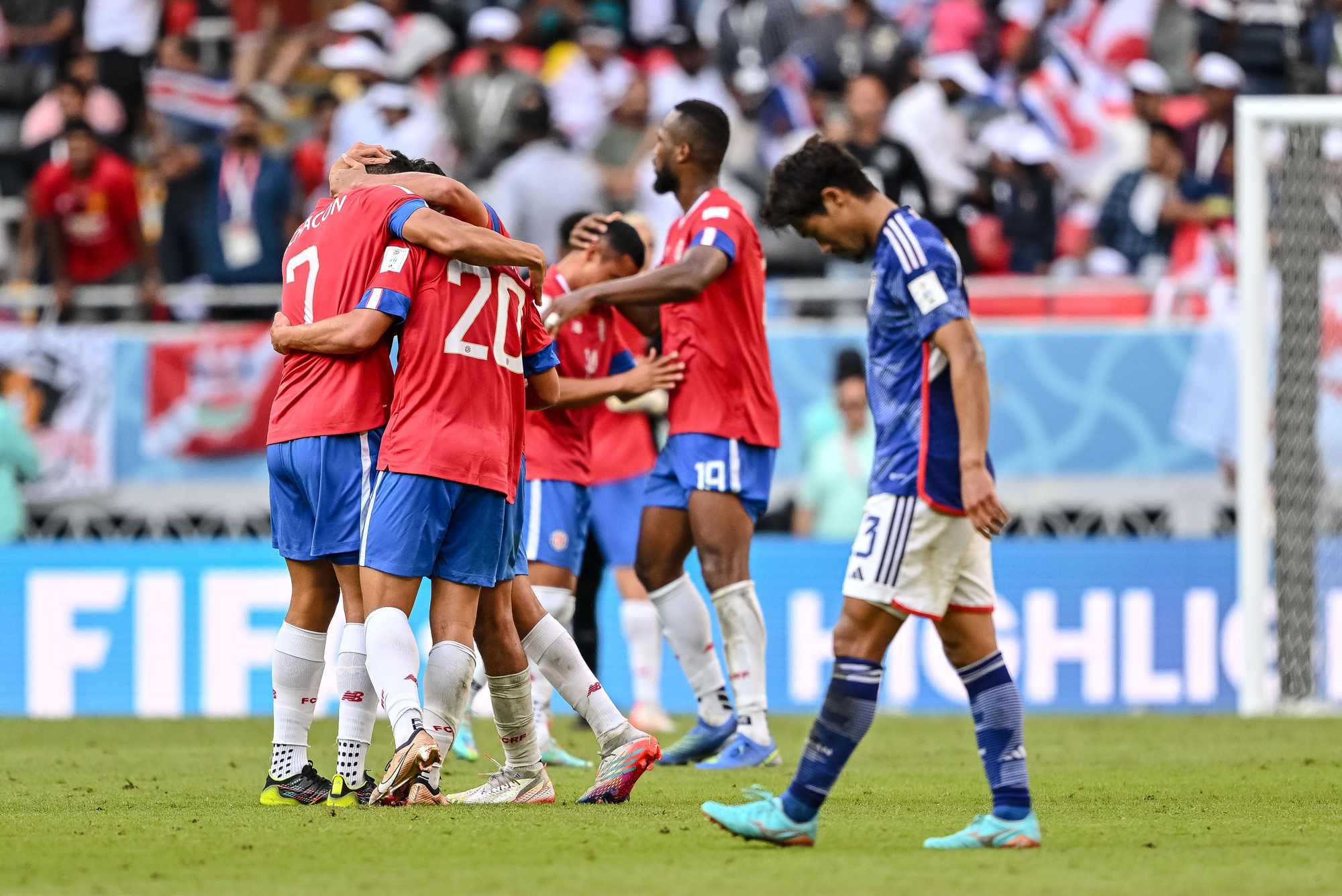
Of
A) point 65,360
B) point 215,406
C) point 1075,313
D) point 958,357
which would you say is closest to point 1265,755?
point 958,357

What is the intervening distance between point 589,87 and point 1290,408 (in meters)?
7.56

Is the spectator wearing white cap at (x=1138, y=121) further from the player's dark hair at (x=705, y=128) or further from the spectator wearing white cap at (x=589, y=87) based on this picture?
the player's dark hair at (x=705, y=128)

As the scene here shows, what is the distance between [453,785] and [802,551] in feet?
18.4

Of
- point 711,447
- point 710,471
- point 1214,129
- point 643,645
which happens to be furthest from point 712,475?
point 1214,129

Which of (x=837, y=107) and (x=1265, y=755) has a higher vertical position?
(x=837, y=107)

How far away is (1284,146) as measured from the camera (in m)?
13.2

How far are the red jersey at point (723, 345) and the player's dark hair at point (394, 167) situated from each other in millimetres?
1638

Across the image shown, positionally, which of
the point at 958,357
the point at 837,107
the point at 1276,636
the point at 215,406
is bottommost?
the point at 1276,636

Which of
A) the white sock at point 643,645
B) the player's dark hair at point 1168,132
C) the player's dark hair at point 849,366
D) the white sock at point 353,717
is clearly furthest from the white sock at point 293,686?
the player's dark hair at point 1168,132

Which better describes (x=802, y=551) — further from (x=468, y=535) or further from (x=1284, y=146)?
(x=468, y=535)

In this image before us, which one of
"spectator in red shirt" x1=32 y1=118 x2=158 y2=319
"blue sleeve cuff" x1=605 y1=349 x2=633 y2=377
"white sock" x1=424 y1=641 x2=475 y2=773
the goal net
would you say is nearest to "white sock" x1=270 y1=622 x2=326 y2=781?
"white sock" x1=424 y1=641 x2=475 y2=773

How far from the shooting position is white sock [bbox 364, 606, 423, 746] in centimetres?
595

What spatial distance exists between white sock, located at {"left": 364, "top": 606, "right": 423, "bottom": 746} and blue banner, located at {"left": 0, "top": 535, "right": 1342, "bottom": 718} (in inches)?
254

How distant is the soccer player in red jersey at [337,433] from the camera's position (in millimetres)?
6312
